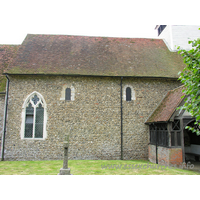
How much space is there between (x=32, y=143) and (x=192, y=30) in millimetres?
17636

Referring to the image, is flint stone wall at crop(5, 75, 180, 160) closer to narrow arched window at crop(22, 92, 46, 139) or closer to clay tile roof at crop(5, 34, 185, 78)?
narrow arched window at crop(22, 92, 46, 139)

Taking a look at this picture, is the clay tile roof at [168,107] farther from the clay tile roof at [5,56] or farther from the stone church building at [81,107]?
the clay tile roof at [5,56]

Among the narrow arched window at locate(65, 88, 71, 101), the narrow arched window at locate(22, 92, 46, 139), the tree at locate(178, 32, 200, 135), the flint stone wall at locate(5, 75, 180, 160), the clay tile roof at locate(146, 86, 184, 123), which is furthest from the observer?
the narrow arched window at locate(65, 88, 71, 101)

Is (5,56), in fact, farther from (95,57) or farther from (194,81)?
(194,81)

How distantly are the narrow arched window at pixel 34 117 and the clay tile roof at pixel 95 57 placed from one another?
1988mm

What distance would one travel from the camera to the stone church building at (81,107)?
41.2 ft

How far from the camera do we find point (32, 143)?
12523 mm

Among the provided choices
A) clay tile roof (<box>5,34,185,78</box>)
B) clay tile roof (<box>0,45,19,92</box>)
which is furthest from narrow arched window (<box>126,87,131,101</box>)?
clay tile roof (<box>0,45,19,92</box>)

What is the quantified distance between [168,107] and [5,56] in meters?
13.5

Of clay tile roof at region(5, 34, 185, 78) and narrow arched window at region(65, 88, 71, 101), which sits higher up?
clay tile roof at region(5, 34, 185, 78)

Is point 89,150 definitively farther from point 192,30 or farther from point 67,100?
point 192,30

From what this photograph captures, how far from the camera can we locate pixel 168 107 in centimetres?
1145

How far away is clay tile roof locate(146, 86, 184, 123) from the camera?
34.4 feet

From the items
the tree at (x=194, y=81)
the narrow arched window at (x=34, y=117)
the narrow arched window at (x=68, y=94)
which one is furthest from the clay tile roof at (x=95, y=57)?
the tree at (x=194, y=81)
